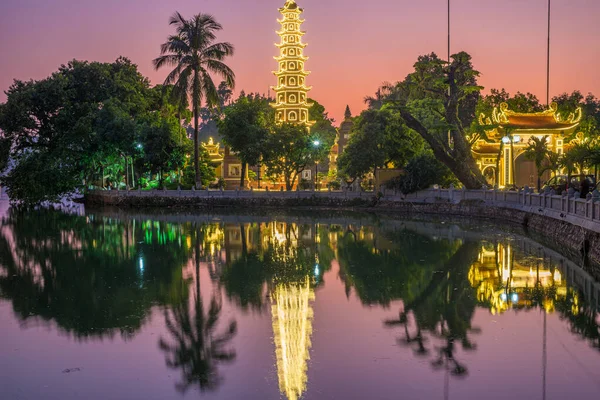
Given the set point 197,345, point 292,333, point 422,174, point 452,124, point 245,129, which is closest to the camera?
point 197,345

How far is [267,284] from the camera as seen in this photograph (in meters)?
17.5

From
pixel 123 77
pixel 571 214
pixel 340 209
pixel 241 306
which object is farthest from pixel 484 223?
pixel 123 77

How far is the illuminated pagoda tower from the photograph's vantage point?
71.9 meters

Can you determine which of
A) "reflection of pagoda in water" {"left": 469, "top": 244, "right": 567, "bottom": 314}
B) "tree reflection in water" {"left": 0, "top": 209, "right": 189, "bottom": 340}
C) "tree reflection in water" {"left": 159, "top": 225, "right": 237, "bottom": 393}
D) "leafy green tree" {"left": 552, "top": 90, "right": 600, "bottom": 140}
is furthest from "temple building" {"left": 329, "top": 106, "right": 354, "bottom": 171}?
"tree reflection in water" {"left": 159, "top": 225, "right": 237, "bottom": 393}

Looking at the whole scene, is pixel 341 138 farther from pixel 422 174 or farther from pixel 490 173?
pixel 422 174

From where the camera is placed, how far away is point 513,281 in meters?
17.8

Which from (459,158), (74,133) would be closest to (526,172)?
(459,158)

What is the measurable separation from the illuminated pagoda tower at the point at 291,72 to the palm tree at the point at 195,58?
24.4 meters

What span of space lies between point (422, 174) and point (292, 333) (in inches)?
1251

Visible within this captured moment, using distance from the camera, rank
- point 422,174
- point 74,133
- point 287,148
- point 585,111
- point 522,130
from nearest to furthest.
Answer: point 422,174 < point 522,130 < point 74,133 < point 287,148 < point 585,111

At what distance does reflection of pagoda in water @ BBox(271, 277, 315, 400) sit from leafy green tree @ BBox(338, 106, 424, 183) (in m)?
30.3

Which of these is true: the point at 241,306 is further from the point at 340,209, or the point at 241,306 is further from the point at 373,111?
the point at 373,111

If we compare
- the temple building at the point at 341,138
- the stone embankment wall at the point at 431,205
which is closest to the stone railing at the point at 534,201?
the stone embankment wall at the point at 431,205

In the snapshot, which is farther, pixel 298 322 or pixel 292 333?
pixel 298 322
